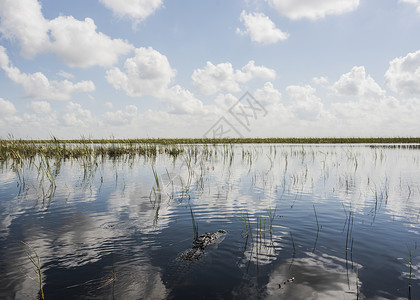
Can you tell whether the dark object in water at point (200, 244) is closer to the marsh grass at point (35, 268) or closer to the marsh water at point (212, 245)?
the marsh water at point (212, 245)

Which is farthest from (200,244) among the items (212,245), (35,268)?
(35,268)

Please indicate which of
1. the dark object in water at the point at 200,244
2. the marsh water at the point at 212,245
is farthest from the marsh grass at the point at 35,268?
the dark object in water at the point at 200,244

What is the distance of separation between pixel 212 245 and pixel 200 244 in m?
0.23

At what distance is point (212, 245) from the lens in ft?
16.1

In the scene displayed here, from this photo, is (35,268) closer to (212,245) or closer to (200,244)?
(200,244)

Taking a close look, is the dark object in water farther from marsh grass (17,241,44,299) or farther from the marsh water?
marsh grass (17,241,44,299)

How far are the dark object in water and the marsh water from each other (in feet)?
0.35

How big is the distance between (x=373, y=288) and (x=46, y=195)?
972cm

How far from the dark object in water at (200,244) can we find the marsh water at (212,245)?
0.35 ft

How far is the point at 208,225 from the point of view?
6.19 meters

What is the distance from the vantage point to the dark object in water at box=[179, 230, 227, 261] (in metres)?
4.45

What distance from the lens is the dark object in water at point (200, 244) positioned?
445 centimetres

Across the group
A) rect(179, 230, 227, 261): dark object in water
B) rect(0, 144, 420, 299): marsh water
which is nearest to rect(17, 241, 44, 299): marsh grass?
rect(0, 144, 420, 299): marsh water

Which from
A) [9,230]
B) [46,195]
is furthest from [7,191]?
[9,230]
